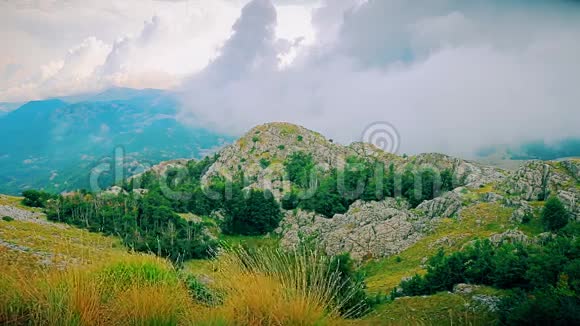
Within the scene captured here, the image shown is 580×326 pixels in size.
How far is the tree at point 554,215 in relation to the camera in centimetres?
2929

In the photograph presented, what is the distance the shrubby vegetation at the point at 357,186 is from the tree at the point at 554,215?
83.4ft

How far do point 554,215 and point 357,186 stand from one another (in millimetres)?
38768

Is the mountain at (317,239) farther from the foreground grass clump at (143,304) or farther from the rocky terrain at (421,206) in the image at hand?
the rocky terrain at (421,206)

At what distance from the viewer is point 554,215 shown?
30.3 metres

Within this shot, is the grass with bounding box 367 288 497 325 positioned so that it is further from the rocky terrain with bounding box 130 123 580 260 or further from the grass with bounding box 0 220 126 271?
the grass with bounding box 0 220 126 271

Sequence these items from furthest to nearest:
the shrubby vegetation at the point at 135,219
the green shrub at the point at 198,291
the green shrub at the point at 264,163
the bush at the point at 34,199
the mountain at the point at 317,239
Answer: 1. the green shrub at the point at 264,163
2. the bush at the point at 34,199
3. the shrubby vegetation at the point at 135,219
4. the green shrub at the point at 198,291
5. the mountain at the point at 317,239

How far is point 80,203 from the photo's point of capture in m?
52.9

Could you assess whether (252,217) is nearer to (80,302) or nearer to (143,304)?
(143,304)

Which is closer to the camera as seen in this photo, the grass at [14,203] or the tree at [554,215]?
the tree at [554,215]

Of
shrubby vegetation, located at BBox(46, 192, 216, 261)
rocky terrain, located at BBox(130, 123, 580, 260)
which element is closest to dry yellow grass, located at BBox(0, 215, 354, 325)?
rocky terrain, located at BBox(130, 123, 580, 260)

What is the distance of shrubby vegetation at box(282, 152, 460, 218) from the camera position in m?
59.7

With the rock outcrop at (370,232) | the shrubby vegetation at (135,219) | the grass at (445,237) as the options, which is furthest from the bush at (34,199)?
the grass at (445,237)

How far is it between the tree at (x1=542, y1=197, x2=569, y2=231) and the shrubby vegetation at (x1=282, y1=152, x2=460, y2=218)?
25429mm

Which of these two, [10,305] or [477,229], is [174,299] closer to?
[10,305]
